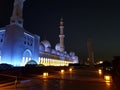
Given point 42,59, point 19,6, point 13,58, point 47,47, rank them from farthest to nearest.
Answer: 1. point 47,47
2. point 42,59
3. point 19,6
4. point 13,58

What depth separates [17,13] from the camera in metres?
46.2

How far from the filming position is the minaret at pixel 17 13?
4480 cm

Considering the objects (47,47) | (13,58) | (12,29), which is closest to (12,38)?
(12,29)

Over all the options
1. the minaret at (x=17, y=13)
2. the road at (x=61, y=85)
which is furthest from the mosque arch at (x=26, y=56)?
the road at (x=61, y=85)

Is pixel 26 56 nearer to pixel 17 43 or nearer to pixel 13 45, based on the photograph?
pixel 17 43

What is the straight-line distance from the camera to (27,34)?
152 ft

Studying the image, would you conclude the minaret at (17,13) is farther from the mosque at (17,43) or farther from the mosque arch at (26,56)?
the mosque arch at (26,56)

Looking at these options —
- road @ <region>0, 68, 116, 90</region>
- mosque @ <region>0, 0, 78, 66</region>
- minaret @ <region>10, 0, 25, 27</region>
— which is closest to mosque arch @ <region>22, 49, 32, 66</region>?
mosque @ <region>0, 0, 78, 66</region>

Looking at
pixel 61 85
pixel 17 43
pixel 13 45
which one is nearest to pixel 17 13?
pixel 17 43

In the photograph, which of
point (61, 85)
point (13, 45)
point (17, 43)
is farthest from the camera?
point (17, 43)

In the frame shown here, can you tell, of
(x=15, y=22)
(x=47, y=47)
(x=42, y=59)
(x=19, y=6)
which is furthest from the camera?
(x=47, y=47)

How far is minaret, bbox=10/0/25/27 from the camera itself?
44803mm

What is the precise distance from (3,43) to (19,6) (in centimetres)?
1219

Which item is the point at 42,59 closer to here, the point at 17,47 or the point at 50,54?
the point at 50,54
